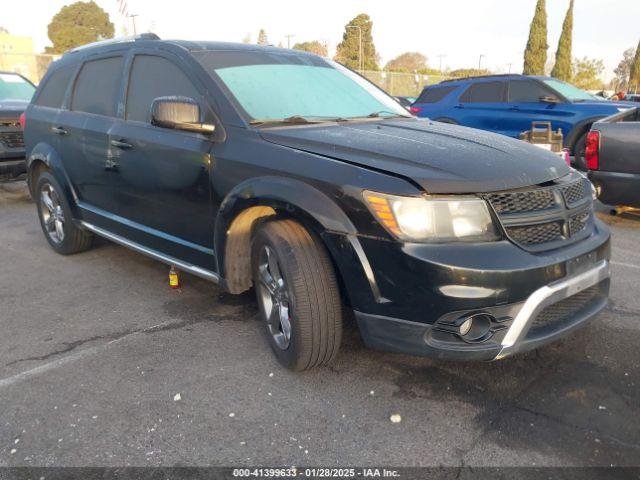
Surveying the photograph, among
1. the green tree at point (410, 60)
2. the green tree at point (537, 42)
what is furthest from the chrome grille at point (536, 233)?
the green tree at point (410, 60)

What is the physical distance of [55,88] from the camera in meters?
5.00

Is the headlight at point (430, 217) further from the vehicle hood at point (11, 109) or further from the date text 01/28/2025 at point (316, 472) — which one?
the vehicle hood at point (11, 109)

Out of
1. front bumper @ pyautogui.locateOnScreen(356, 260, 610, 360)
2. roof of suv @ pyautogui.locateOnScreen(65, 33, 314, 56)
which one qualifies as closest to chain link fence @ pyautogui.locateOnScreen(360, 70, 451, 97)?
roof of suv @ pyautogui.locateOnScreen(65, 33, 314, 56)

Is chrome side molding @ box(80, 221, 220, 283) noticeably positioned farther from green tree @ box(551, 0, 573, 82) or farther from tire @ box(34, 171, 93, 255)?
green tree @ box(551, 0, 573, 82)

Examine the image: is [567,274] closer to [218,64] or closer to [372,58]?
[218,64]

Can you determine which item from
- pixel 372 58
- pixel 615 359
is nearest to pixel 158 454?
pixel 615 359

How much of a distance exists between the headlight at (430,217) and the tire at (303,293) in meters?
0.44

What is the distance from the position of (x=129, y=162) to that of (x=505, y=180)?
2.58 meters

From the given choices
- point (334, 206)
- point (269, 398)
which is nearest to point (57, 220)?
point (269, 398)

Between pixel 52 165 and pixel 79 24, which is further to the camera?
pixel 79 24

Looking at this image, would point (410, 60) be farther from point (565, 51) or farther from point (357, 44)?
point (565, 51)

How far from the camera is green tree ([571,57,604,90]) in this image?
153 feet

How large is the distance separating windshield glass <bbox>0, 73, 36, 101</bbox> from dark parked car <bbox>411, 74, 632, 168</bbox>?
7426 millimetres

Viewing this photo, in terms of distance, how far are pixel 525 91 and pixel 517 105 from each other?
0.31 m
